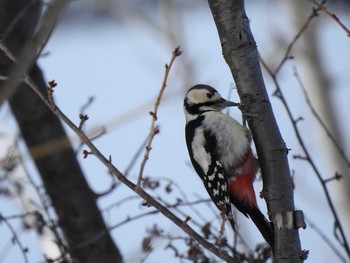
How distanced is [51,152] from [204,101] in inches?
33.0

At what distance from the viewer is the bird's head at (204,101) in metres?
3.51

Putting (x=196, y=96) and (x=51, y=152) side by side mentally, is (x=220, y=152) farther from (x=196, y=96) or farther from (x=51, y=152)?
(x=51, y=152)

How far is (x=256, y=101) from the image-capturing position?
7.62 feet

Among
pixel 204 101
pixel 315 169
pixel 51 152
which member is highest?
pixel 51 152

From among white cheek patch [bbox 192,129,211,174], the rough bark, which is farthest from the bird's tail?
the rough bark

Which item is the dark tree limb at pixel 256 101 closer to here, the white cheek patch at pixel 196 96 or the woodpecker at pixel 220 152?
the woodpecker at pixel 220 152

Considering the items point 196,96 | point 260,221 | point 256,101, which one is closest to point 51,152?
point 196,96

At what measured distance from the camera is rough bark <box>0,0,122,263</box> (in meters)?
3.52

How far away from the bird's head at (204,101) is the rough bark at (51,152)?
676 millimetres

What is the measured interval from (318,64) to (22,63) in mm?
6233

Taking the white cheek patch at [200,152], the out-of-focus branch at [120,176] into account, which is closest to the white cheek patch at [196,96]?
the white cheek patch at [200,152]

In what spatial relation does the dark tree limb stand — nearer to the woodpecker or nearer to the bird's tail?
the bird's tail

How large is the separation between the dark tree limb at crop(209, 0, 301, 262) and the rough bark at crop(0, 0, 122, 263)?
1.39m

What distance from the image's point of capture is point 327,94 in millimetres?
7195
